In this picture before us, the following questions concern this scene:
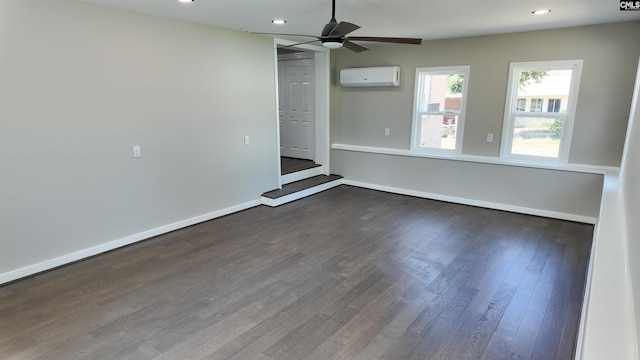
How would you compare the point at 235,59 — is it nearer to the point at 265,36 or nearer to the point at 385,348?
the point at 265,36

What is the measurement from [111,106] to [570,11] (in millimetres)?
4835

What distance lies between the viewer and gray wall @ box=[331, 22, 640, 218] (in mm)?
4371

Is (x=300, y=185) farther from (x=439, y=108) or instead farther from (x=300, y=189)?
(x=439, y=108)

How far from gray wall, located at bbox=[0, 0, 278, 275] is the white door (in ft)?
5.79

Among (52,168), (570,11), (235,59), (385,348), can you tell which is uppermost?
(570,11)

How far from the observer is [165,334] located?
2.52m

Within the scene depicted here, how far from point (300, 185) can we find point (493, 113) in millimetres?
3214

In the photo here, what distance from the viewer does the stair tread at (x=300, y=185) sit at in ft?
18.3

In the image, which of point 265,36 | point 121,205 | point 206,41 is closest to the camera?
point 121,205

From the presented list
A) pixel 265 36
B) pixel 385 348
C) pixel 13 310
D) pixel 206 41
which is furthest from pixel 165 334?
pixel 265 36

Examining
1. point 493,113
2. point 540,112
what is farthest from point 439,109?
point 540,112

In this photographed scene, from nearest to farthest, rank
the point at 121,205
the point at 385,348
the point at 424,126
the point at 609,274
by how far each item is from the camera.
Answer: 1. the point at 609,274
2. the point at 385,348
3. the point at 121,205
4. the point at 424,126

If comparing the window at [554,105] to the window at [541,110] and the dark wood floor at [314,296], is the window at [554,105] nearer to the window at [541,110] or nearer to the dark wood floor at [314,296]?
the window at [541,110]

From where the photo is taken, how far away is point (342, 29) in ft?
9.67
